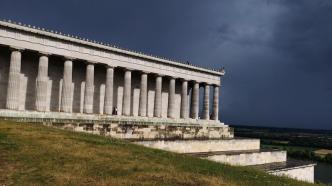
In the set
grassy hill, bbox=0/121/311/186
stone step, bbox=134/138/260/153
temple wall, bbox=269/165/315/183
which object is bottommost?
temple wall, bbox=269/165/315/183

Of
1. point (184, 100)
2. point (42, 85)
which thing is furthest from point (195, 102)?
point (42, 85)

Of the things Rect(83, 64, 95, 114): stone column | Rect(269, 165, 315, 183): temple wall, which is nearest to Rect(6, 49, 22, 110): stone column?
Rect(83, 64, 95, 114): stone column

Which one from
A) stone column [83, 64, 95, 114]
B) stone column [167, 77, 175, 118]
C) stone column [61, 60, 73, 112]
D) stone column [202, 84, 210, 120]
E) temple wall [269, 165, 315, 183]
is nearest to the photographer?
temple wall [269, 165, 315, 183]

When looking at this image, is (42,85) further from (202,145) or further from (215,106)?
(215,106)

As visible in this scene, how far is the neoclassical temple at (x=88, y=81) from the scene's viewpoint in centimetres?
3981

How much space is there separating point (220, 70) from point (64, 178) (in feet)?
173

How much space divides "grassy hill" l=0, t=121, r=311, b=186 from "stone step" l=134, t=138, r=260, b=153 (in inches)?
491

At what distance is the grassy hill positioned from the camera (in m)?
16.1

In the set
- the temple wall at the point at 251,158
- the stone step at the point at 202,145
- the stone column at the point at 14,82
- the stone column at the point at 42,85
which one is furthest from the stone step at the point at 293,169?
the stone column at the point at 14,82

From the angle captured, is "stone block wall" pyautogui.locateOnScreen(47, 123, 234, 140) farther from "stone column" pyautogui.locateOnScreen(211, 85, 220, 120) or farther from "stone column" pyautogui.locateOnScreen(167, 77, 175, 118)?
"stone column" pyautogui.locateOnScreen(211, 85, 220, 120)

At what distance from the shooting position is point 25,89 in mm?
43469

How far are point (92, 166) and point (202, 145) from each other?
25.4m

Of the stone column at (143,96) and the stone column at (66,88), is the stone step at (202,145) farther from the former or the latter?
the stone column at (143,96)

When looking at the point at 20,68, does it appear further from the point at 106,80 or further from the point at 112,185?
the point at 112,185
